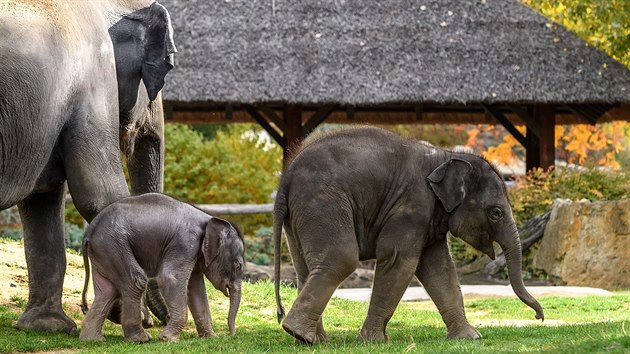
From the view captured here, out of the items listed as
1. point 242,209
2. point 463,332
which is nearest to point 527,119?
point 242,209

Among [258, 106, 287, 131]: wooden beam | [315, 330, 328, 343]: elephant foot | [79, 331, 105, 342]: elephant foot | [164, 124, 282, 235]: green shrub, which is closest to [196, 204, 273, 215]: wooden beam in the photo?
[258, 106, 287, 131]: wooden beam

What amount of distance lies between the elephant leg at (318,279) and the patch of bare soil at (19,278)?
3.27 m

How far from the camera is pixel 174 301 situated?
31.4 ft

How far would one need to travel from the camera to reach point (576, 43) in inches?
922

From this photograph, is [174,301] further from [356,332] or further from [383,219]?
[356,332]

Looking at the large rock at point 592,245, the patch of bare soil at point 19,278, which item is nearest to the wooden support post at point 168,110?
the large rock at point 592,245

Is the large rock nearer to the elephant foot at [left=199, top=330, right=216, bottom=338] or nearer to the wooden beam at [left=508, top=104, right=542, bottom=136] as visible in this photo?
the wooden beam at [left=508, top=104, right=542, bottom=136]

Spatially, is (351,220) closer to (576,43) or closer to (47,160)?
(47,160)

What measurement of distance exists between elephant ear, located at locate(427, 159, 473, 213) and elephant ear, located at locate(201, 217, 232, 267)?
1626 mm

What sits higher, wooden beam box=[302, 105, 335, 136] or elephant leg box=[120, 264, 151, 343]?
elephant leg box=[120, 264, 151, 343]

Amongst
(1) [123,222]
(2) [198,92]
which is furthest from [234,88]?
(1) [123,222]

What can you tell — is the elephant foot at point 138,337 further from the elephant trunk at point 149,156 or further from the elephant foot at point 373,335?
the elephant trunk at point 149,156

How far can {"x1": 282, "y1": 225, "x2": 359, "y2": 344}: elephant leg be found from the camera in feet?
30.1

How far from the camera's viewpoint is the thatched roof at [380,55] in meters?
21.8
